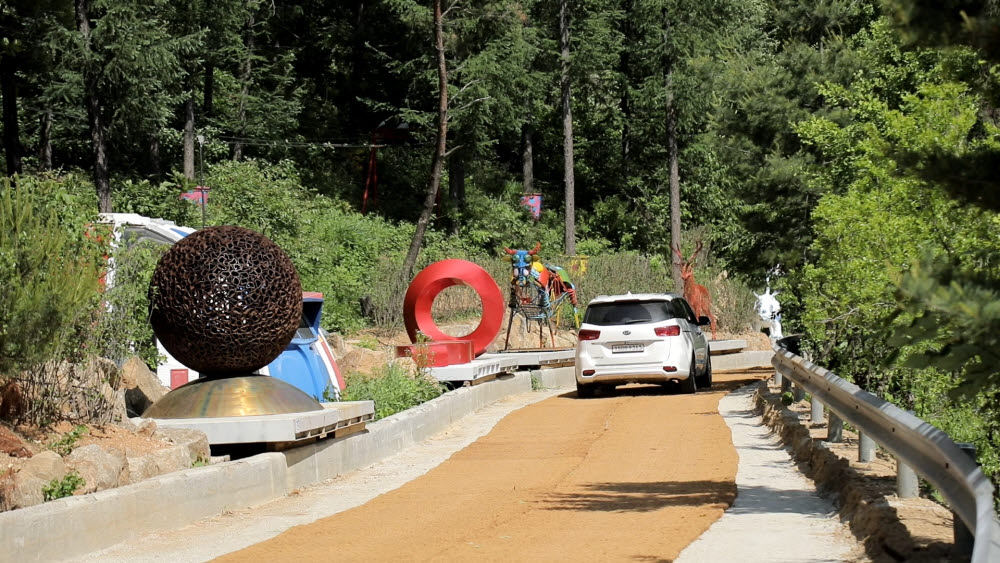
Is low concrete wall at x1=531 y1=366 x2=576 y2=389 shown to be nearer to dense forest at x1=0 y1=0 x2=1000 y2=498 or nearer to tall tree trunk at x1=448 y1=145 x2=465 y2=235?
dense forest at x1=0 y1=0 x2=1000 y2=498

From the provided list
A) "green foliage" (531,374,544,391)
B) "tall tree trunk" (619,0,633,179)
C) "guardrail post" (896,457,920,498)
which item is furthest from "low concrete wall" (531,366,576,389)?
"tall tree trunk" (619,0,633,179)

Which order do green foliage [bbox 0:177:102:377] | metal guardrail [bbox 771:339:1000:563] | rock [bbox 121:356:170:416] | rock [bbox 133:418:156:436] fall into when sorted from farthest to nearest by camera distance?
rock [bbox 121:356:170:416]
rock [bbox 133:418:156:436]
green foliage [bbox 0:177:102:377]
metal guardrail [bbox 771:339:1000:563]

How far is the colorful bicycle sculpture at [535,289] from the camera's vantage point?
30969 millimetres

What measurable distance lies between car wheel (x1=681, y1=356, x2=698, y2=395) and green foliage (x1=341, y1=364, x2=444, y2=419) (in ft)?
18.2

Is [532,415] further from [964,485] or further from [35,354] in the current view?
[964,485]

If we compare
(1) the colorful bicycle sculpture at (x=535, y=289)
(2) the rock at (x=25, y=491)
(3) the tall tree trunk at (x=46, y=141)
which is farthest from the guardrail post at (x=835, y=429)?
(3) the tall tree trunk at (x=46, y=141)

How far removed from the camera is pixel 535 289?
33.3 metres

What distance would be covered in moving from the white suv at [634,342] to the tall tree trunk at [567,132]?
78.3 ft

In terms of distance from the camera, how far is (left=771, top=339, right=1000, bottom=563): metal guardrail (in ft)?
17.0

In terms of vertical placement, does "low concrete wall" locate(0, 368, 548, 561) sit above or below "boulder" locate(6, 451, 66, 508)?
below

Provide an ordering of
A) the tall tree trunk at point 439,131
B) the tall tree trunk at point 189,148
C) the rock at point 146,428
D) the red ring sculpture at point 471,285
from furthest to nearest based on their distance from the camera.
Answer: the tall tree trunk at point 189,148
the tall tree trunk at point 439,131
the red ring sculpture at point 471,285
the rock at point 146,428

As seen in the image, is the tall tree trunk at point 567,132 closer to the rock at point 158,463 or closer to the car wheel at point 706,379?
the car wheel at point 706,379

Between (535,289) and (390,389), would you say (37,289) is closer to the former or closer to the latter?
(390,389)

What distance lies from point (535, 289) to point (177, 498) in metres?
24.2
